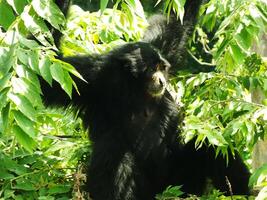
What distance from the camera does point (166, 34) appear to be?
6695mm

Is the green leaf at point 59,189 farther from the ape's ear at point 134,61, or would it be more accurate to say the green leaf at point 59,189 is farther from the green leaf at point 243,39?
the green leaf at point 243,39

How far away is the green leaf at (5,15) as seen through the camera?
354 centimetres

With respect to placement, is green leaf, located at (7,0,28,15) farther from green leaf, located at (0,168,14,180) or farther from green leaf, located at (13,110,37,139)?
green leaf, located at (0,168,14,180)

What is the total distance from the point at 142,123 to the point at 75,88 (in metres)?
1.36

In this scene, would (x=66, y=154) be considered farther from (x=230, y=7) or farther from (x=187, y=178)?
(x=230, y=7)

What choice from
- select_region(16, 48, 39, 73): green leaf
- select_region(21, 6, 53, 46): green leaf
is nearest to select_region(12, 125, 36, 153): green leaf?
select_region(16, 48, 39, 73): green leaf

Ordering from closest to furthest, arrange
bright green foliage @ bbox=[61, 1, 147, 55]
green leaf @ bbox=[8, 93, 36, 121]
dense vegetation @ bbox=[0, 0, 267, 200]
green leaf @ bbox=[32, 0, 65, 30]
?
green leaf @ bbox=[8, 93, 36, 121] → dense vegetation @ bbox=[0, 0, 267, 200] → green leaf @ bbox=[32, 0, 65, 30] → bright green foliage @ bbox=[61, 1, 147, 55]

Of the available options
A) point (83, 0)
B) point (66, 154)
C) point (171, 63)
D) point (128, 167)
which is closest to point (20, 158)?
point (66, 154)

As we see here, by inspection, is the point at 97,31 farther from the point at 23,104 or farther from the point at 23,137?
the point at 23,104

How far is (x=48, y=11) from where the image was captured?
3559mm

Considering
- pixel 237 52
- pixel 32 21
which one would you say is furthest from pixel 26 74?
pixel 237 52

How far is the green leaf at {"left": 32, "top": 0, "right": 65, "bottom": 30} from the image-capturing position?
11.5ft

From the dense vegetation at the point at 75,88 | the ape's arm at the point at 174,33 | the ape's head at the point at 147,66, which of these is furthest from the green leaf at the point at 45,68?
the ape's arm at the point at 174,33

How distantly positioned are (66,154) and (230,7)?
2.28m
